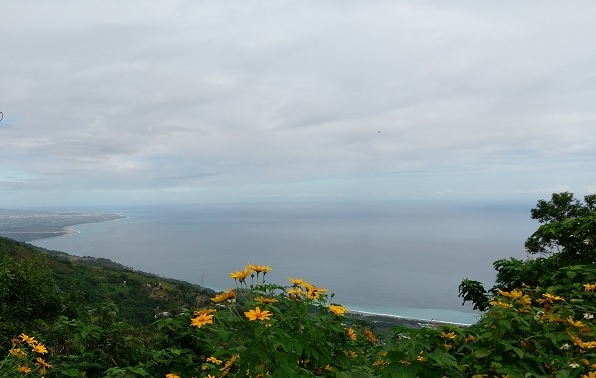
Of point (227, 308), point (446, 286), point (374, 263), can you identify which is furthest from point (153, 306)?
point (374, 263)

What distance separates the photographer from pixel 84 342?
3777 millimetres

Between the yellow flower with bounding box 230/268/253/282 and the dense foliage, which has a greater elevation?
the yellow flower with bounding box 230/268/253/282

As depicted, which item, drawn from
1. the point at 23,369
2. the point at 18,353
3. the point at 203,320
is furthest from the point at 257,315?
the point at 18,353

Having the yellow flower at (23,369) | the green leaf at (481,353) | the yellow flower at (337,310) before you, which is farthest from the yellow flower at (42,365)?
the green leaf at (481,353)

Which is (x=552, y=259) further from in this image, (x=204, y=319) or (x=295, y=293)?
(x=204, y=319)

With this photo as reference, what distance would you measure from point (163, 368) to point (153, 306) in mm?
28875

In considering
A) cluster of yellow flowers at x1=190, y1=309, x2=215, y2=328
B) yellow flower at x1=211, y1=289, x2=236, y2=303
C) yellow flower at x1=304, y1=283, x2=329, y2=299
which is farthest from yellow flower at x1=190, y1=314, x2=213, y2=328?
yellow flower at x1=304, y1=283, x2=329, y2=299

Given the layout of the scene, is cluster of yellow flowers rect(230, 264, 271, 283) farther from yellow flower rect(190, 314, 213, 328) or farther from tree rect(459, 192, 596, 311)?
tree rect(459, 192, 596, 311)

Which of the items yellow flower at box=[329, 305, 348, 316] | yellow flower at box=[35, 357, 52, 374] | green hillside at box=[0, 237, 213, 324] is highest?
yellow flower at box=[329, 305, 348, 316]

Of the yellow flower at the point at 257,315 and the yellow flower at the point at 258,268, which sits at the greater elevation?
the yellow flower at the point at 258,268

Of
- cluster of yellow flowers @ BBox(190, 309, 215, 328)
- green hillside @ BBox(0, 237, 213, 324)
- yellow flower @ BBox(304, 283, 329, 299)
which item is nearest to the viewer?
cluster of yellow flowers @ BBox(190, 309, 215, 328)

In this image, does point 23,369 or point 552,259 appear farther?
point 552,259

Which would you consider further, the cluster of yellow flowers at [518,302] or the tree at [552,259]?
the tree at [552,259]

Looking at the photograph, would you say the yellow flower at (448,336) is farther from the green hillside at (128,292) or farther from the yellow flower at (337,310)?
the green hillside at (128,292)
